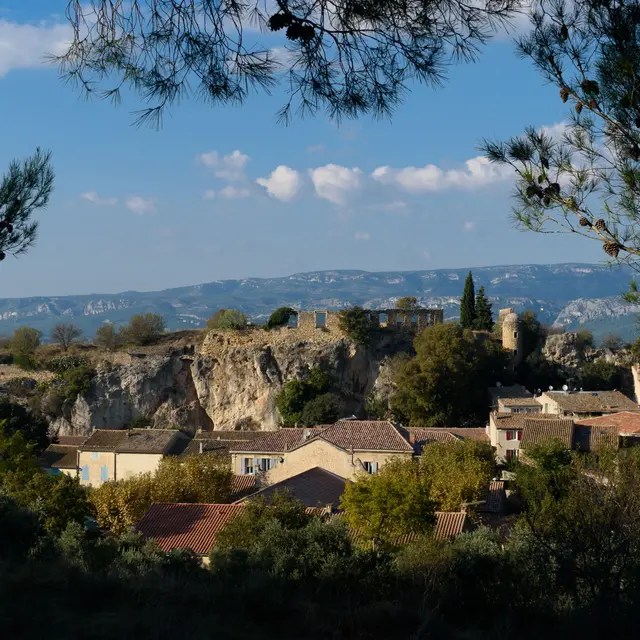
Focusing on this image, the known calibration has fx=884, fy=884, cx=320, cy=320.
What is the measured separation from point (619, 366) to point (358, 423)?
19941mm

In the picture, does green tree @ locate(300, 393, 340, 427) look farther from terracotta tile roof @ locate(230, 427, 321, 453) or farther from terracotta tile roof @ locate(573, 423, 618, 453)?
terracotta tile roof @ locate(573, 423, 618, 453)

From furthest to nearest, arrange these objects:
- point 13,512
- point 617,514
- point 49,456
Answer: point 49,456 → point 13,512 → point 617,514

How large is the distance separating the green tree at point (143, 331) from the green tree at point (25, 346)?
210 inches

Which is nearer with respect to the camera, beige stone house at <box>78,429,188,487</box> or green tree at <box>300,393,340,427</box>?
beige stone house at <box>78,429,188,487</box>

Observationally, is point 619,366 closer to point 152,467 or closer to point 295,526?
point 152,467

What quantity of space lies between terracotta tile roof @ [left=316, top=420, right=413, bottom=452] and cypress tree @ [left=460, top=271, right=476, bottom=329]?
17.5m

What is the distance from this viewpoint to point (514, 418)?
35.3 meters

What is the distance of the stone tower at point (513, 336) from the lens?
45375mm

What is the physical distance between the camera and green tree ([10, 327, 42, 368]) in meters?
48.8

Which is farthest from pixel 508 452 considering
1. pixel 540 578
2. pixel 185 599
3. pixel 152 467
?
pixel 185 599

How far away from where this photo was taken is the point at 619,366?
47.2 m

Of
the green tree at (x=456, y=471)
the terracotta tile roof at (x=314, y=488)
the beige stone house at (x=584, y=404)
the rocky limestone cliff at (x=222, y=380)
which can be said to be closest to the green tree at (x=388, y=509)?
the green tree at (x=456, y=471)

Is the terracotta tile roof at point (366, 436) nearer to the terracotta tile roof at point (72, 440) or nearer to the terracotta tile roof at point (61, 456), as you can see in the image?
the terracotta tile roof at point (61, 456)

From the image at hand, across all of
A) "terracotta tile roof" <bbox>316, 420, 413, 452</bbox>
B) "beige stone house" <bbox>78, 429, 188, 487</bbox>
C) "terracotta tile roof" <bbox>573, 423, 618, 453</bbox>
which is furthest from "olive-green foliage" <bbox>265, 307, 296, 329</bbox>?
"terracotta tile roof" <bbox>573, 423, 618, 453</bbox>
